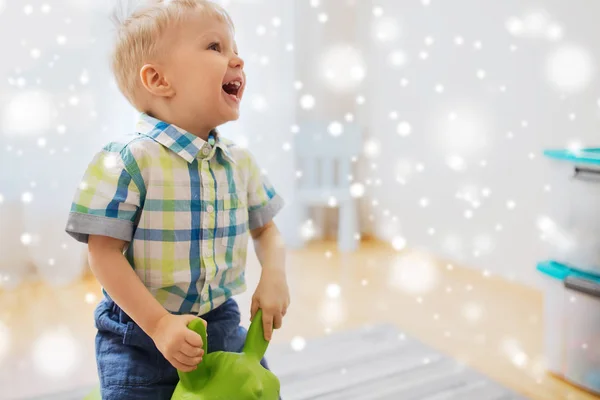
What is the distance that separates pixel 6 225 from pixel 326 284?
41.3 inches

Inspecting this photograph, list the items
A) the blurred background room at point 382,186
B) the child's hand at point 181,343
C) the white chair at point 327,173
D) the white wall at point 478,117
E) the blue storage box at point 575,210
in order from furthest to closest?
the white chair at point 327,173
the white wall at point 478,117
the blurred background room at point 382,186
the blue storage box at point 575,210
the child's hand at point 181,343

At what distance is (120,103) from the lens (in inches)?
79.1

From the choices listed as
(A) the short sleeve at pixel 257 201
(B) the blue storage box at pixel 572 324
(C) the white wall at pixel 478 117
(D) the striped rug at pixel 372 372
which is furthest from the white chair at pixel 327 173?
(A) the short sleeve at pixel 257 201

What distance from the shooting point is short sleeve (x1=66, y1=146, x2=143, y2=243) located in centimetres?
80

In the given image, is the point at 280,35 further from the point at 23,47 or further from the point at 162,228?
the point at 162,228

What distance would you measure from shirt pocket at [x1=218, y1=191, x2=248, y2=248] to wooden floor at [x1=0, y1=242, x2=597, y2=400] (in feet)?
2.47

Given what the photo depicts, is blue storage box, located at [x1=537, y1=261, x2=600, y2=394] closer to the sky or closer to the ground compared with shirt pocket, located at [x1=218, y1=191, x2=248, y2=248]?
closer to the ground

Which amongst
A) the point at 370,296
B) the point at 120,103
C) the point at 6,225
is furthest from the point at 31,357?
the point at 370,296

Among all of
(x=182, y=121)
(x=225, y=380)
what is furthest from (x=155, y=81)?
(x=225, y=380)

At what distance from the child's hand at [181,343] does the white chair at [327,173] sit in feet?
5.43

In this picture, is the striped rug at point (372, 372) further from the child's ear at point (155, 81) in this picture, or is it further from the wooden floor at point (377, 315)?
the child's ear at point (155, 81)

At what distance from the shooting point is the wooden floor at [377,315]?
1.47m

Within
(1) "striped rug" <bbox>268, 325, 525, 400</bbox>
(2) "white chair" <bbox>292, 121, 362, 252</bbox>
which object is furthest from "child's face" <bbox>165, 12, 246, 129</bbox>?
(2) "white chair" <bbox>292, 121, 362, 252</bbox>

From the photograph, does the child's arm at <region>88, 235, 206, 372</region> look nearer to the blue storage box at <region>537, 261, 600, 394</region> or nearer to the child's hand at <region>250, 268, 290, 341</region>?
the child's hand at <region>250, 268, 290, 341</region>
